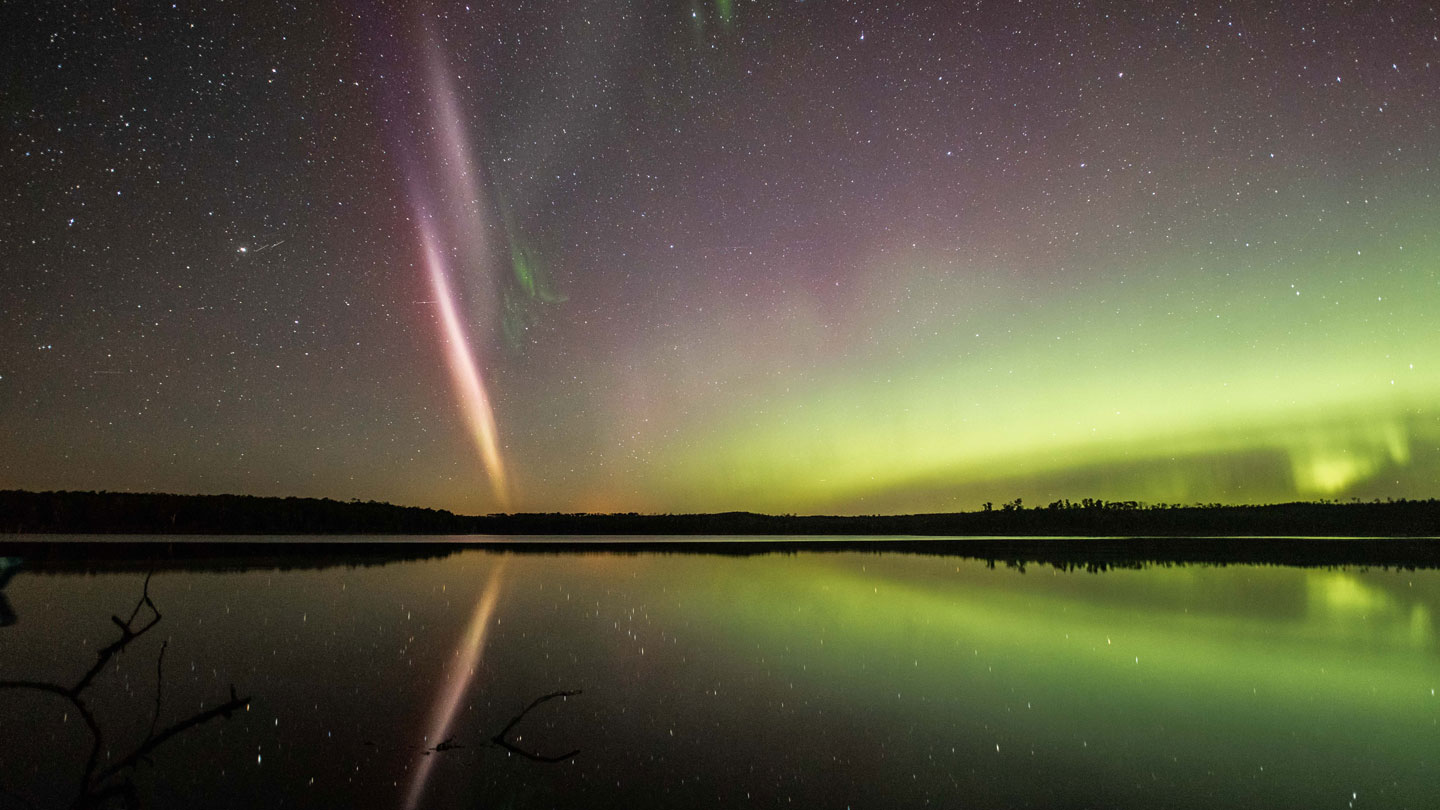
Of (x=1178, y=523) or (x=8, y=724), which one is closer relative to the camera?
(x=8, y=724)

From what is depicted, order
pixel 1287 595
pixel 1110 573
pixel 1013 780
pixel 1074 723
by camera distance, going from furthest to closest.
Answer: pixel 1110 573, pixel 1287 595, pixel 1074 723, pixel 1013 780

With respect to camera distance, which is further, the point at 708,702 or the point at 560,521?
the point at 560,521

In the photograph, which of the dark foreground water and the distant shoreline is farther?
the distant shoreline

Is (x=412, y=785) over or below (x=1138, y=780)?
over

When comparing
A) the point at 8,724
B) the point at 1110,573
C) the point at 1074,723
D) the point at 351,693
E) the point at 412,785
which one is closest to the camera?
the point at 412,785

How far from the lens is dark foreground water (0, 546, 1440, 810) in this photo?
5.33 m

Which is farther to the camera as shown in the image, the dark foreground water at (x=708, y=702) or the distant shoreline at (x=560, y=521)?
the distant shoreline at (x=560, y=521)

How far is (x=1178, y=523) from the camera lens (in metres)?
77.4

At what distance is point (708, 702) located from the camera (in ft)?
25.0

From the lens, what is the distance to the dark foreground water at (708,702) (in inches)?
210

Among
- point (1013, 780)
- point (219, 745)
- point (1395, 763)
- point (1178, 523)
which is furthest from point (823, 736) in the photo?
point (1178, 523)

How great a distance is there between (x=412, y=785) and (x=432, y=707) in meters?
2.09

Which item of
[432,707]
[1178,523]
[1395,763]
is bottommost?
[1178,523]

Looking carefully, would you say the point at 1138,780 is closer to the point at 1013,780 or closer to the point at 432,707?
the point at 1013,780
